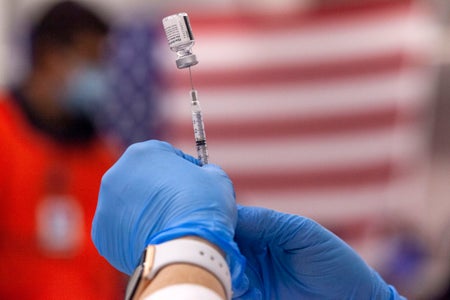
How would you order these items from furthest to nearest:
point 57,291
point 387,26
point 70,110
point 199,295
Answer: point 387,26, point 70,110, point 57,291, point 199,295

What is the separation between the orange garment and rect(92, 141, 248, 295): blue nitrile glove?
1237mm

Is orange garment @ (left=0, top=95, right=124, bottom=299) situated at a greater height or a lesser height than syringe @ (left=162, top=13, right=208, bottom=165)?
lesser

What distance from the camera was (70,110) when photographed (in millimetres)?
2500


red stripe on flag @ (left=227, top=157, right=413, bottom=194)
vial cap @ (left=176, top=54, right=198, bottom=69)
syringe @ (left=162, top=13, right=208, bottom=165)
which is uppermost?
syringe @ (left=162, top=13, right=208, bottom=165)

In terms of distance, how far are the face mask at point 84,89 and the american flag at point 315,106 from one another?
0.52 m

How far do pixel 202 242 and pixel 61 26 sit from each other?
1768 mm

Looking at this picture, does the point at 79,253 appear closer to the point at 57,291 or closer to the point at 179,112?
the point at 57,291

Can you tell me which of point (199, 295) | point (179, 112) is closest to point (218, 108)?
point (179, 112)

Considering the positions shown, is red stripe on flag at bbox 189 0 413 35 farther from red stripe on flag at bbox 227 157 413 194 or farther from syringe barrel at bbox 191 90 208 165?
syringe barrel at bbox 191 90 208 165

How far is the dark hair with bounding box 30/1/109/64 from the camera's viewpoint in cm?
251

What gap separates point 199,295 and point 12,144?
5.12ft

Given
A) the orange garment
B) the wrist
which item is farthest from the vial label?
the orange garment

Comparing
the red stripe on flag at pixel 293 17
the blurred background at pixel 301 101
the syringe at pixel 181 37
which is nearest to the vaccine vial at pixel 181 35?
the syringe at pixel 181 37

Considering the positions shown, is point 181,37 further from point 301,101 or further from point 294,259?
point 301,101
